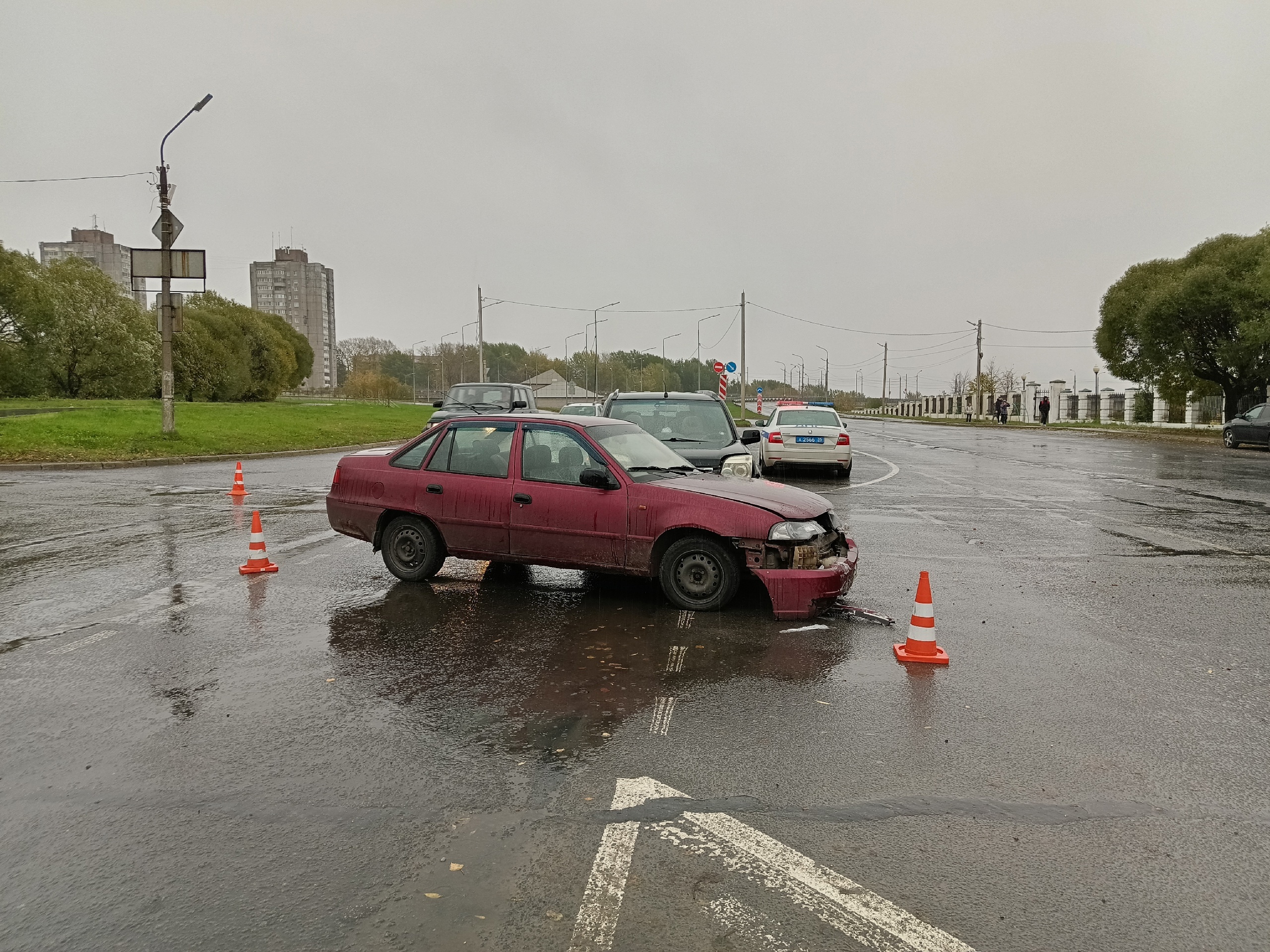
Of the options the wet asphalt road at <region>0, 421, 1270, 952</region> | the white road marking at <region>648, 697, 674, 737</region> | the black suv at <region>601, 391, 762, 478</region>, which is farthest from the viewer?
the black suv at <region>601, 391, 762, 478</region>

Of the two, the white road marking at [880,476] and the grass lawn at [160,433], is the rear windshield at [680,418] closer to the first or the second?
the white road marking at [880,476]

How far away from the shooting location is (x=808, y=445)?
19062 mm

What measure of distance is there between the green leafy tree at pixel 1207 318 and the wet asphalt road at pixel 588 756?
37.3 metres

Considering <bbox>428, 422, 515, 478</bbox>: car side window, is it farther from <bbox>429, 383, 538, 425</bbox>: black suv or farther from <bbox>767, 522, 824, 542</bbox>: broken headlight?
<bbox>429, 383, 538, 425</bbox>: black suv

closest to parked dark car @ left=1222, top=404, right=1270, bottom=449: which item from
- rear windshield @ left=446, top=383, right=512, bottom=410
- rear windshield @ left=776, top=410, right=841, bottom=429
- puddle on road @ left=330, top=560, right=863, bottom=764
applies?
rear windshield @ left=776, top=410, right=841, bottom=429

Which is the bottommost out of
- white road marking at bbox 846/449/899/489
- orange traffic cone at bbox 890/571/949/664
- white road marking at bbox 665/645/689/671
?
white road marking at bbox 665/645/689/671

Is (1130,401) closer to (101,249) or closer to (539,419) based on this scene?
(539,419)

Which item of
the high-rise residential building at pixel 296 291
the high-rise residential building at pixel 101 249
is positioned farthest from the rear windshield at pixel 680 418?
the high-rise residential building at pixel 296 291

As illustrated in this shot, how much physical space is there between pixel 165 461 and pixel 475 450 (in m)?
17.3

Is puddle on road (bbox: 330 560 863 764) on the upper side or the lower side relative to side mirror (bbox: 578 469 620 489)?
lower

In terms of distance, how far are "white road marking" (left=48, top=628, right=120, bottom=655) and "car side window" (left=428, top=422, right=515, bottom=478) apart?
9.19ft

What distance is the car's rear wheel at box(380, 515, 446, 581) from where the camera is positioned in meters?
8.09

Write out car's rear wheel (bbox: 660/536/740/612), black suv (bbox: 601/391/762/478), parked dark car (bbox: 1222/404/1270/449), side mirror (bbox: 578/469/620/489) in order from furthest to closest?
parked dark car (bbox: 1222/404/1270/449)
black suv (bbox: 601/391/762/478)
side mirror (bbox: 578/469/620/489)
car's rear wheel (bbox: 660/536/740/612)

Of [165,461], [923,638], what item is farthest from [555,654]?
[165,461]
